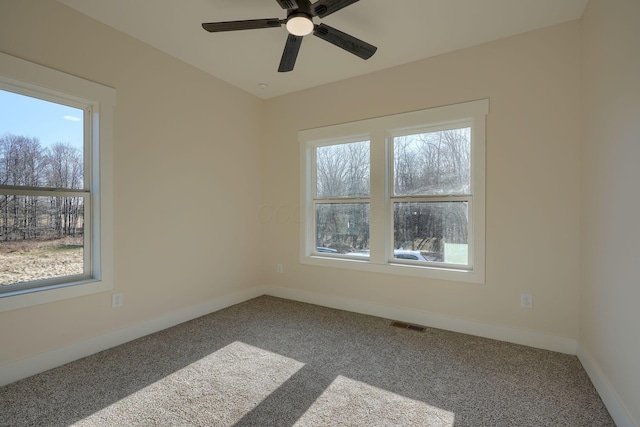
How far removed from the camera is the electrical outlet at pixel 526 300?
2.62 metres

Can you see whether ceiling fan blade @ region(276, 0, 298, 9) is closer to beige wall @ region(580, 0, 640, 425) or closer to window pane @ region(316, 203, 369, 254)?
beige wall @ region(580, 0, 640, 425)

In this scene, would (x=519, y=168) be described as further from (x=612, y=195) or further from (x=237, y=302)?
(x=237, y=302)

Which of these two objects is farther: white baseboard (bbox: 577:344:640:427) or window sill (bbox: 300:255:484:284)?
window sill (bbox: 300:255:484:284)

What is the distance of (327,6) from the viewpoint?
1851 mm

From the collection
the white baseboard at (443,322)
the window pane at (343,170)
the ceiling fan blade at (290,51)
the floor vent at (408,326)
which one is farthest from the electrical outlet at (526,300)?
the ceiling fan blade at (290,51)

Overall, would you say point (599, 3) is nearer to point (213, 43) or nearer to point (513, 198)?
point (513, 198)

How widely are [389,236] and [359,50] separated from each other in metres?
1.90

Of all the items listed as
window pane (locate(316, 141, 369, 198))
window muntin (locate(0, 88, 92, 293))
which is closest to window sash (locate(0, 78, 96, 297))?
window muntin (locate(0, 88, 92, 293))

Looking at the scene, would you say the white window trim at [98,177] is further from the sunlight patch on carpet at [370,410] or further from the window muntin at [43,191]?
the sunlight patch on carpet at [370,410]

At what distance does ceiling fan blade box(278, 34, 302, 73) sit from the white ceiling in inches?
15.5

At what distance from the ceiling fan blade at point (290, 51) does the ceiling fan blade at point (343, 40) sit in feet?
0.50

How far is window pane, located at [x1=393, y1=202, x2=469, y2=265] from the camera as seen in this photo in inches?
118

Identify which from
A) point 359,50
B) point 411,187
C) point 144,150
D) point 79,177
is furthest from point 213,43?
point 411,187

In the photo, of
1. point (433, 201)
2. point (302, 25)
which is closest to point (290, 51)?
point (302, 25)
